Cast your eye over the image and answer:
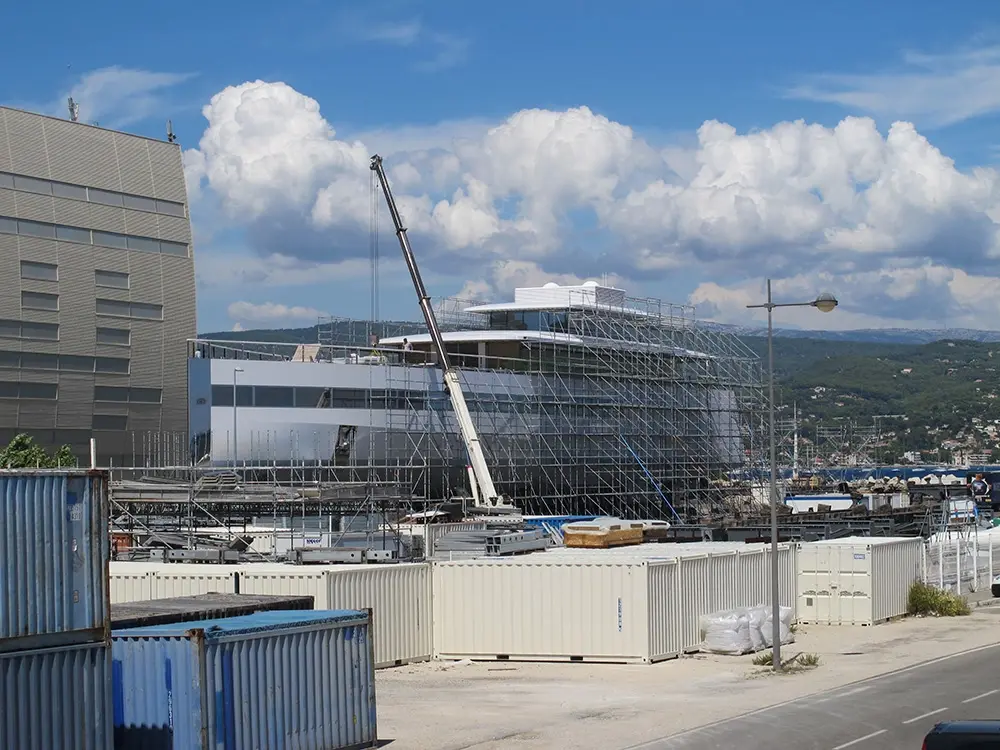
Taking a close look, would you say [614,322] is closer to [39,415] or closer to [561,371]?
[561,371]

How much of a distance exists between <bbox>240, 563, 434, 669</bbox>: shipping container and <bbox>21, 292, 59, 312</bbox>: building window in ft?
128

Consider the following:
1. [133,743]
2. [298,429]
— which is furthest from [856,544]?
[298,429]

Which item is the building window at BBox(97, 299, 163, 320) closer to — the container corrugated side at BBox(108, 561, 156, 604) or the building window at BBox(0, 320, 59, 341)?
the building window at BBox(0, 320, 59, 341)

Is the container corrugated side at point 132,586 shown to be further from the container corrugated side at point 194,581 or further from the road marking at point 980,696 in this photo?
the road marking at point 980,696

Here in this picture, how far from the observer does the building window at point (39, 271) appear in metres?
64.9

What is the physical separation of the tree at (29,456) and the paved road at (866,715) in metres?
40.5

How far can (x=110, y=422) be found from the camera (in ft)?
225

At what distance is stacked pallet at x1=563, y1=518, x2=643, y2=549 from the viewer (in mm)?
38750

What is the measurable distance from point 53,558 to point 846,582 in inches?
1072

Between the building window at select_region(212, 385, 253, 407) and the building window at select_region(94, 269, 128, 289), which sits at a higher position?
the building window at select_region(94, 269, 128, 289)

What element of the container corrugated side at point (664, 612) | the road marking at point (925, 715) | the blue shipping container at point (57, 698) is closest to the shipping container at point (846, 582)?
the container corrugated side at point (664, 612)

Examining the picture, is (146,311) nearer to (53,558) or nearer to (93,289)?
(93,289)

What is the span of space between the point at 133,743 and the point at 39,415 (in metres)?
51.0

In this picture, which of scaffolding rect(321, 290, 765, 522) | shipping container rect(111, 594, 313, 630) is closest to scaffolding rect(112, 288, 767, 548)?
scaffolding rect(321, 290, 765, 522)
